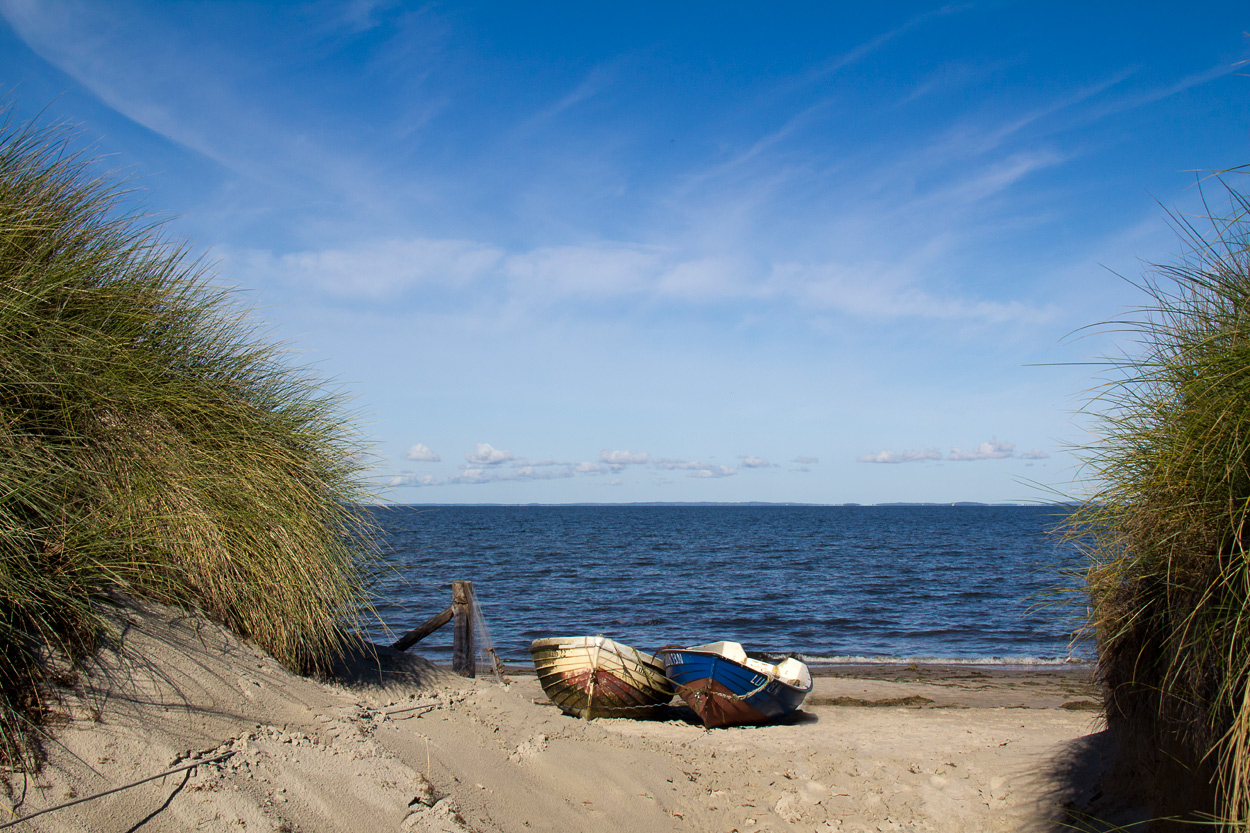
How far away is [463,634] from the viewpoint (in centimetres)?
1005

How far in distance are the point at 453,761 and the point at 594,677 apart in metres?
4.74

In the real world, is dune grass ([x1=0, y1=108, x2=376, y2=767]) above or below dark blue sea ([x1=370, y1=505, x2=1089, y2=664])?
above

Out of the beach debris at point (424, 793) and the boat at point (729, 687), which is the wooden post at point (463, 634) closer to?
the boat at point (729, 687)

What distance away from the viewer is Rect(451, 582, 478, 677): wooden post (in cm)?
1001

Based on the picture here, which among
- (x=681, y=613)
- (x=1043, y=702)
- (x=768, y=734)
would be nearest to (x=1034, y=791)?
(x=768, y=734)

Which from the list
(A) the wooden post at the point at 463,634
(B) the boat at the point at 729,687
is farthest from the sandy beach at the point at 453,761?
(A) the wooden post at the point at 463,634

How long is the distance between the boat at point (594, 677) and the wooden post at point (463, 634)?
3.87ft

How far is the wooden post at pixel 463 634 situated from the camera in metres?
10.0

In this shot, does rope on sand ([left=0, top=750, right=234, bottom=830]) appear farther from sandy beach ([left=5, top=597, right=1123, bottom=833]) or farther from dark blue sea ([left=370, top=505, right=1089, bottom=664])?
dark blue sea ([left=370, top=505, right=1089, bottom=664])

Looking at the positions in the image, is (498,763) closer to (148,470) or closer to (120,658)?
Result: (120,658)

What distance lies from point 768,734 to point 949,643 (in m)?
12.2

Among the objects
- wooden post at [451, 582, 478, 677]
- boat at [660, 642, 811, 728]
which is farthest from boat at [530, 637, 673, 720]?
wooden post at [451, 582, 478, 677]

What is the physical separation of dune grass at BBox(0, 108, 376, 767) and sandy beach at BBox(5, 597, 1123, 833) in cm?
32

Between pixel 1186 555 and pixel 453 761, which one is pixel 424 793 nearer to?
pixel 453 761
